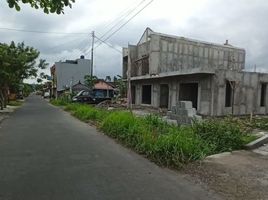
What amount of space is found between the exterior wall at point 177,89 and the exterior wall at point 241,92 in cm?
50

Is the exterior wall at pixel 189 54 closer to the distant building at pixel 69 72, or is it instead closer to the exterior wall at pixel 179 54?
the exterior wall at pixel 179 54

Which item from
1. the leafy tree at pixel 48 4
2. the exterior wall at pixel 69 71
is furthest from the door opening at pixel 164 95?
the exterior wall at pixel 69 71

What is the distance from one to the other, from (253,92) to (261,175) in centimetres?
1705

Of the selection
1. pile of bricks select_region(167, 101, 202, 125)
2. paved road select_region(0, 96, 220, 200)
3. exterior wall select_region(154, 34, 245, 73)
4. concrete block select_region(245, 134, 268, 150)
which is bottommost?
paved road select_region(0, 96, 220, 200)

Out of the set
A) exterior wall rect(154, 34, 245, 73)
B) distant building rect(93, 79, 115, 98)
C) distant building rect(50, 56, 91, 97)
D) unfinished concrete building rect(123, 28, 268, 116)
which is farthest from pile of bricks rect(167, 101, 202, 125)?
distant building rect(50, 56, 91, 97)

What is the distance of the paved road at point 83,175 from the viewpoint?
5926mm

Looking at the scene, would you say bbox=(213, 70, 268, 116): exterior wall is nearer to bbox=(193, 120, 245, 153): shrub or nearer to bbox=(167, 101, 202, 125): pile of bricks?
bbox=(167, 101, 202, 125): pile of bricks

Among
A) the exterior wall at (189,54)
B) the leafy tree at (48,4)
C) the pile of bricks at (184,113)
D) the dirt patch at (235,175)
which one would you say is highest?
the exterior wall at (189,54)

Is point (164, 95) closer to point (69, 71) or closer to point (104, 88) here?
point (104, 88)

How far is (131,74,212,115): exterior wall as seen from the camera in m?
21.5

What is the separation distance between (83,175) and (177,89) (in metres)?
18.4

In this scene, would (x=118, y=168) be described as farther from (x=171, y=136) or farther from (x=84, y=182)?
(x=171, y=136)

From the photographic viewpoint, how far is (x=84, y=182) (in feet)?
21.7

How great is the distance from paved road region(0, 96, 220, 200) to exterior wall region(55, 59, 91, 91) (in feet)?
217
